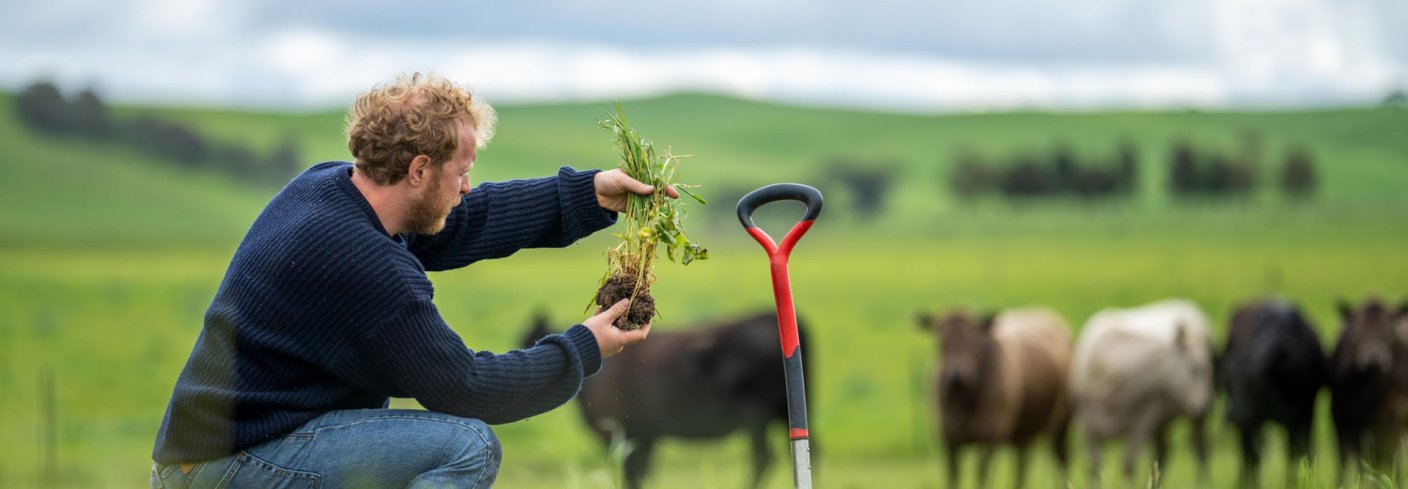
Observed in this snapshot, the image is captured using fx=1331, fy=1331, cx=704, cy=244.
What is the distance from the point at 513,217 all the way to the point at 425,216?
0.71 metres

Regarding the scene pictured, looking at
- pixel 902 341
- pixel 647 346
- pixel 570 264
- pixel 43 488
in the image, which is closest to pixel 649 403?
pixel 647 346

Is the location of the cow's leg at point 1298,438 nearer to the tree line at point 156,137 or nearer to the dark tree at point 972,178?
the dark tree at point 972,178

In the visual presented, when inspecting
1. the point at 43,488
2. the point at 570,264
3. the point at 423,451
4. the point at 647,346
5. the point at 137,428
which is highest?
the point at 423,451

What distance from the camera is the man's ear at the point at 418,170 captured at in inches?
143

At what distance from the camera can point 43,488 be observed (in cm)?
1245

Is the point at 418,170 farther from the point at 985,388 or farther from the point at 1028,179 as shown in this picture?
the point at 1028,179

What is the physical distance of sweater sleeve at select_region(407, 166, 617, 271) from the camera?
4438 mm

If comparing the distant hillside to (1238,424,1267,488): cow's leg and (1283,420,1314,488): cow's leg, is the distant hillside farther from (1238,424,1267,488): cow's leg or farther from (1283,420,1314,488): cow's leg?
(1283,420,1314,488): cow's leg

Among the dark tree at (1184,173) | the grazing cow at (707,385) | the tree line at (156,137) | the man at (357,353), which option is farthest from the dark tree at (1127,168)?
the man at (357,353)

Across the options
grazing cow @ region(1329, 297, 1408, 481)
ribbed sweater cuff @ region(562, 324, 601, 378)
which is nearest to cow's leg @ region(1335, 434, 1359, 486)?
grazing cow @ region(1329, 297, 1408, 481)

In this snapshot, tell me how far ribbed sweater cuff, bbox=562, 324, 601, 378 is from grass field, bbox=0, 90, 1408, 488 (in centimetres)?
64

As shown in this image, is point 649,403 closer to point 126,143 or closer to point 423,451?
Answer: point 423,451

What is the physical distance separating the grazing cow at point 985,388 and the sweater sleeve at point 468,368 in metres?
8.46

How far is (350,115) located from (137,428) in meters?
20.2
